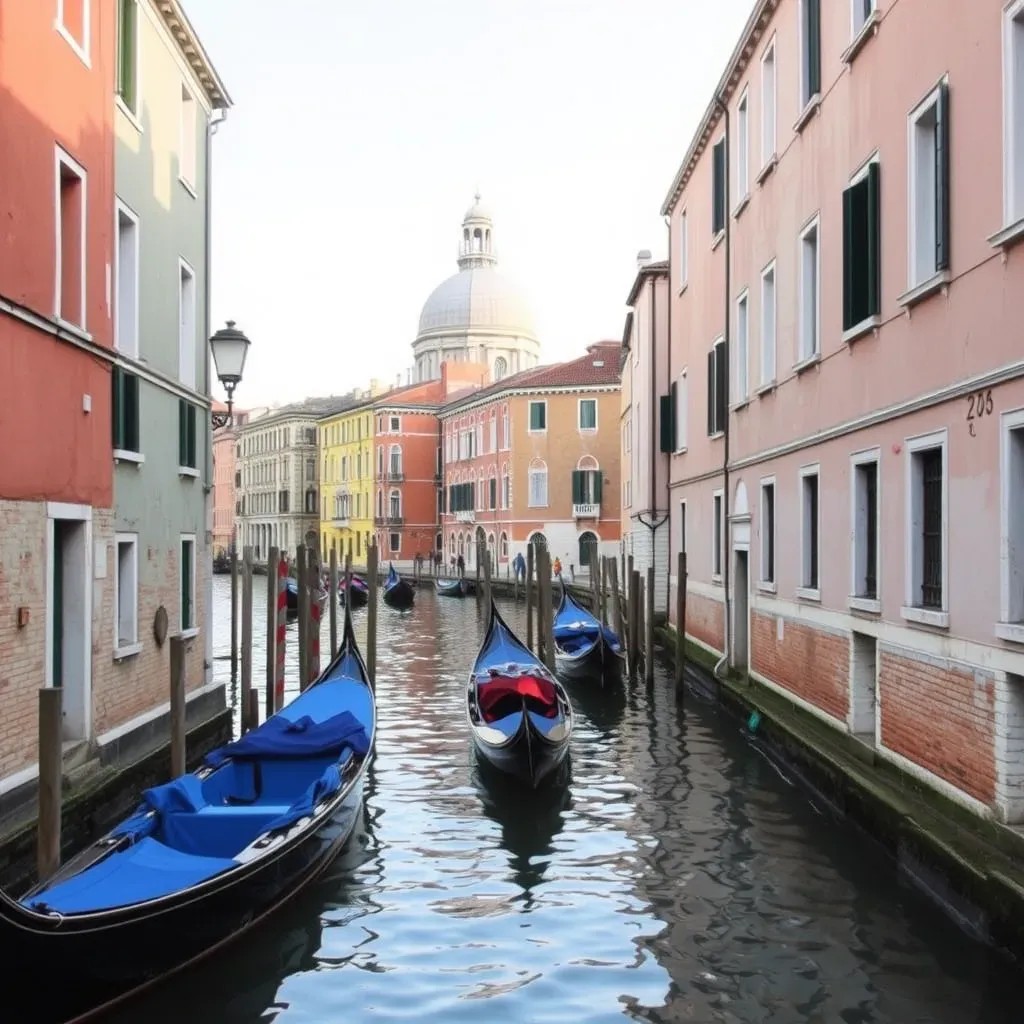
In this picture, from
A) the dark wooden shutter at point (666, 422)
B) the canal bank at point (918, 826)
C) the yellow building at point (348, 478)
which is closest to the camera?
the canal bank at point (918, 826)

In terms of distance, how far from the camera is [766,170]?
1152 centimetres

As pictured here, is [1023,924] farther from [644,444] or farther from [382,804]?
[644,444]

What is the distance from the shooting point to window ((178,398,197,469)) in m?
10.7

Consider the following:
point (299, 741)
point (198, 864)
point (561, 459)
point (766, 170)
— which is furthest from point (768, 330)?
point (561, 459)

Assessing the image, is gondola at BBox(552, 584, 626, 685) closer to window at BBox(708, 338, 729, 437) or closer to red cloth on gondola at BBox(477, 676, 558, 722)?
window at BBox(708, 338, 729, 437)

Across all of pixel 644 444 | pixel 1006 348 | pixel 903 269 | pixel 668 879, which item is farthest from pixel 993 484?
pixel 644 444

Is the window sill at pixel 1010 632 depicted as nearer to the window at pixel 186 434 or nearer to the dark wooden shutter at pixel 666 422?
the window at pixel 186 434

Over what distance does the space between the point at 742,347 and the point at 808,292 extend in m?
2.74

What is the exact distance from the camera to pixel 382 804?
9.31 meters

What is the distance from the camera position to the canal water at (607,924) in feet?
17.7

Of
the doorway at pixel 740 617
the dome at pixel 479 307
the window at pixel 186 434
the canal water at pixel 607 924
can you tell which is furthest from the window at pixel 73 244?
the dome at pixel 479 307

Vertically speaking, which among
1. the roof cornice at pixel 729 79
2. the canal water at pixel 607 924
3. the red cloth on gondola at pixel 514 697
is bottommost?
the canal water at pixel 607 924

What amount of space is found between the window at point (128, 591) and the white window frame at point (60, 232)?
6.08ft

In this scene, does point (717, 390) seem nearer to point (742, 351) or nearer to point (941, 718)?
point (742, 351)
